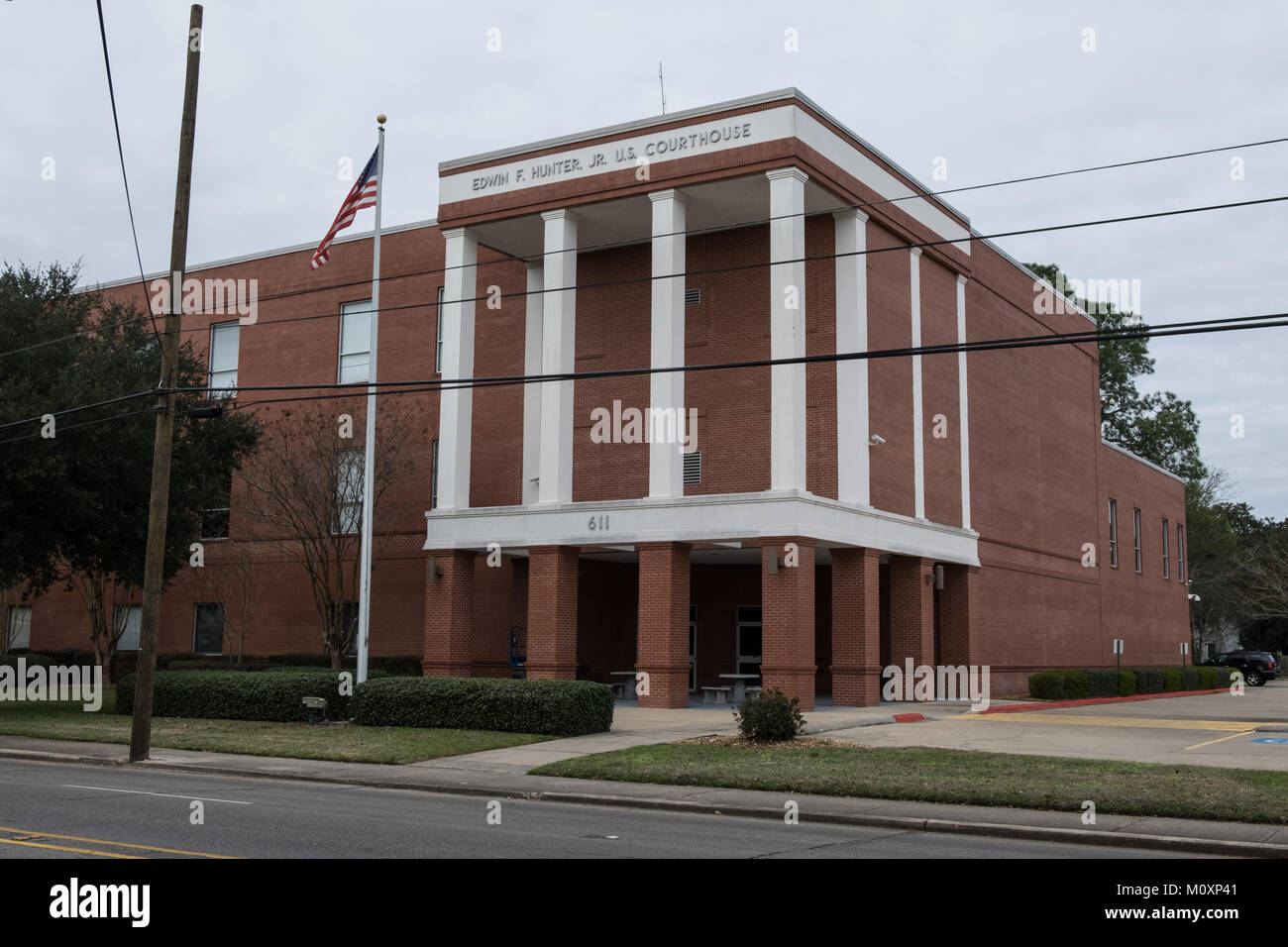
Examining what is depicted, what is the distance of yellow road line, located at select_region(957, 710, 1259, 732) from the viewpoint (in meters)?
25.9

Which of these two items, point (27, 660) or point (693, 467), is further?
point (27, 660)

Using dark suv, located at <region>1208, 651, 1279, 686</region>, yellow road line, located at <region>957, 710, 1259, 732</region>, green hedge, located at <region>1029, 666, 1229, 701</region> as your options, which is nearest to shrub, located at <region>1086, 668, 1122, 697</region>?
green hedge, located at <region>1029, 666, 1229, 701</region>

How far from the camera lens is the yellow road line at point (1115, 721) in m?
25.9

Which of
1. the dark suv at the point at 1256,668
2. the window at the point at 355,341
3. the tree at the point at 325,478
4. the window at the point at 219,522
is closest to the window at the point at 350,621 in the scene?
the tree at the point at 325,478

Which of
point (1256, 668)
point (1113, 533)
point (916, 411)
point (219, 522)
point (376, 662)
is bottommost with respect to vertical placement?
point (1256, 668)

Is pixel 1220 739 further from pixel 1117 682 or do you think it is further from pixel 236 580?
pixel 236 580

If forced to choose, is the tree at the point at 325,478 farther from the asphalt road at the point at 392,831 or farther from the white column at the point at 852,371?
the asphalt road at the point at 392,831

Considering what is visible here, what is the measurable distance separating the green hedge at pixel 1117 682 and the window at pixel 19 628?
35.9 meters

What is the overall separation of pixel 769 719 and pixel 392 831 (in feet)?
32.7

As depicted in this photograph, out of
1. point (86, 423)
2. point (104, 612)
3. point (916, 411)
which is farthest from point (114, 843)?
point (104, 612)

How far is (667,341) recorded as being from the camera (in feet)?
97.9

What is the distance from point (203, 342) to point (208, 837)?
116 ft

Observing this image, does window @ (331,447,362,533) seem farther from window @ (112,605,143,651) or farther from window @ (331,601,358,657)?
window @ (112,605,143,651)
